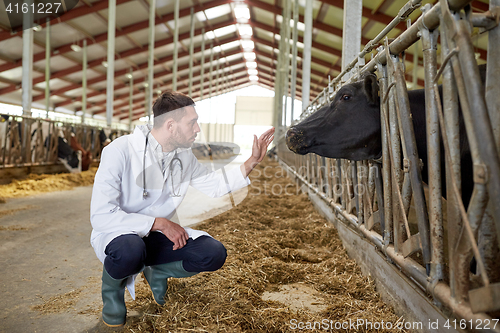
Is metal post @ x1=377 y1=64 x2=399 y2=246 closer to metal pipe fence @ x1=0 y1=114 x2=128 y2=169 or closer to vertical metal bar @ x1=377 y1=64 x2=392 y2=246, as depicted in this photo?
vertical metal bar @ x1=377 y1=64 x2=392 y2=246

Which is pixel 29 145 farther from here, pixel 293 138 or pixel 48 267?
pixel 293 138

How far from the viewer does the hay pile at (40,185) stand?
6.52m

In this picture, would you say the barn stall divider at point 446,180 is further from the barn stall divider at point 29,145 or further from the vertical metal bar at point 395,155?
the barn stall divider at point 29,145

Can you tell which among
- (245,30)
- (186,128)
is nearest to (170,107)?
(186,128)

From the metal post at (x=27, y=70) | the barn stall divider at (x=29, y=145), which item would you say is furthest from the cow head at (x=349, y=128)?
the metal post at (x=27, y=70)

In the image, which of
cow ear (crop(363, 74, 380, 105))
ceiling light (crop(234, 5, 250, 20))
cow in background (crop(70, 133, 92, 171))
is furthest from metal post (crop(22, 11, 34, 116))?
ceiling light (crop(234, 5, 250, 20))

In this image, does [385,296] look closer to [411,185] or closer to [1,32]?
[411,185]

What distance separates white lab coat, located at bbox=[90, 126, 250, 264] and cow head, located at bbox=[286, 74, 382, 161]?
20.3 inches

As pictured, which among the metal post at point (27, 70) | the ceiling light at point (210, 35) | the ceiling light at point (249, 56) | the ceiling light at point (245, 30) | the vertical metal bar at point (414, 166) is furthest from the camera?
the ceiling light at point (249, 56)

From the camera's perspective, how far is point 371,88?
2.15m

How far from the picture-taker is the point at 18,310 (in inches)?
81.5

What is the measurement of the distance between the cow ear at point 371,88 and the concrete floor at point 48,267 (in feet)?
6.42

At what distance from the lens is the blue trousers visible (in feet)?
6.13

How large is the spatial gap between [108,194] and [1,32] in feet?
55.2
